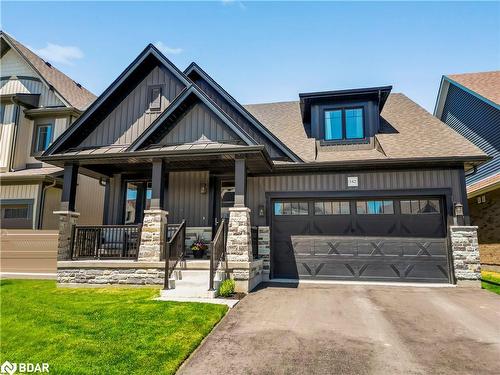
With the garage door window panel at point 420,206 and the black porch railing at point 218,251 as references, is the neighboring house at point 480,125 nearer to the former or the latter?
the garage door window panel at point 420,206

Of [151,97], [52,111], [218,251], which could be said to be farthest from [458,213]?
[52,111]

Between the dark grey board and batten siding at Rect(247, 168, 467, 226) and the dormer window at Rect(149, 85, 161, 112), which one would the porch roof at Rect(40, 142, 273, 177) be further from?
the dormer window at Rect(149, 85, 161, 112)

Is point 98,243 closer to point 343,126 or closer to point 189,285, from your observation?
point 189,285

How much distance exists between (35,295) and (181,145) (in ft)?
17.8

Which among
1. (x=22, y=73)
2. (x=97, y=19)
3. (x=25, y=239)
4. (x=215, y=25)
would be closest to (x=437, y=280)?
(x=215, y=25)

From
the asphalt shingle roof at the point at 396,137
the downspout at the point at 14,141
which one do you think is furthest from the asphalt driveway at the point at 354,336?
the downspout at the point at 14,141

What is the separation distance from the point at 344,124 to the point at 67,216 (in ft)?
32.0

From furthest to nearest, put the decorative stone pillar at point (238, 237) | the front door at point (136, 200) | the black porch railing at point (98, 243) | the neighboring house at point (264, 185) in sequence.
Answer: the front door at point (136, 200)
the black porch railing at point (98, 243)
the neighboring house at point (264, 185)
the decorative stone pillar at point (238, 237)

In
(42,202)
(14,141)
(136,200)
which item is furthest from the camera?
(14,141)

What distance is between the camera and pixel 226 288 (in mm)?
7246

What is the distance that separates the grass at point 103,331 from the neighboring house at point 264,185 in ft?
5.73

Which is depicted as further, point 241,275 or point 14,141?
point 14,141

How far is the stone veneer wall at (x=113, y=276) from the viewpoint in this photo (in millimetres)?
8406

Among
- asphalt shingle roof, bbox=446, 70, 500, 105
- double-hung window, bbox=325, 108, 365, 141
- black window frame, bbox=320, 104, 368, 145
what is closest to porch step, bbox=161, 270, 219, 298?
black window frame, bbox=320, 104, 368, 145
